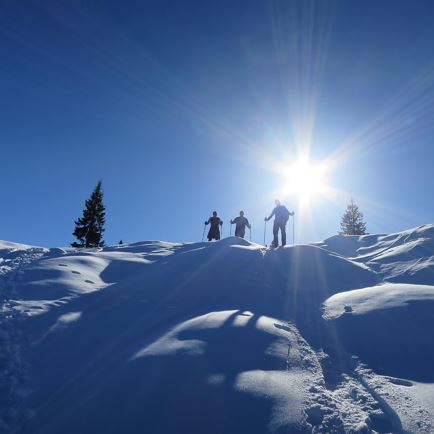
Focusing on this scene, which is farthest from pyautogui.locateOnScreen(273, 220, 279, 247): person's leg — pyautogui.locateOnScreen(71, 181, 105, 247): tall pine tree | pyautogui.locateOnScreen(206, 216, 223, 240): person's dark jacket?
pyautogui.locateOnScreen(71, 181, 105, 247): tall pine tree

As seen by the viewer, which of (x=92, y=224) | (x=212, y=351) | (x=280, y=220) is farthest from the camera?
(x=92, y=224)

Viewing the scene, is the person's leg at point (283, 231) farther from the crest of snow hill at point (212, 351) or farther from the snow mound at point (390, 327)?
the snow mound at point (390, 327)

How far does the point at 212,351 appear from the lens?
5062mm

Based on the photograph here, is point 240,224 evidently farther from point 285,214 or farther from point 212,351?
point 212,351

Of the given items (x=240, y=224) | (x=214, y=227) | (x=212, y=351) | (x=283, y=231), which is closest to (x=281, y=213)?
(x=283, y=231)

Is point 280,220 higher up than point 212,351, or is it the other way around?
point 280,220

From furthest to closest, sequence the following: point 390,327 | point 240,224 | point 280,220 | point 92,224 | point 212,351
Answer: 1. point 92,224
2. point 240,224
3. point 280,220
4. point 390,327
5. point 212,351

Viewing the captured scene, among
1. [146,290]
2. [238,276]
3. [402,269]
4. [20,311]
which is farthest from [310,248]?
[20,311]

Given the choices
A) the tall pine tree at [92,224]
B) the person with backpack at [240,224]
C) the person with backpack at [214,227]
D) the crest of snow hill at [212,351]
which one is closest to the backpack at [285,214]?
the person with backpack at [240,224]

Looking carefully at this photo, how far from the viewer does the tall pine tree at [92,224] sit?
1478 inches

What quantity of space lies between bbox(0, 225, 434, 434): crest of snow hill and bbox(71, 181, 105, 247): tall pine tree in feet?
96.0

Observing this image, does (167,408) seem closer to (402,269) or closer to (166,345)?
(166,345)

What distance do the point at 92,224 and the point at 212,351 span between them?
36.3 meters

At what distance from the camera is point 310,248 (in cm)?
1245
